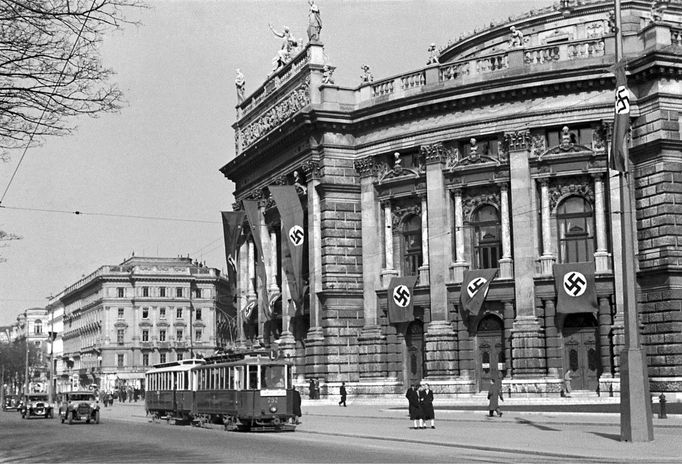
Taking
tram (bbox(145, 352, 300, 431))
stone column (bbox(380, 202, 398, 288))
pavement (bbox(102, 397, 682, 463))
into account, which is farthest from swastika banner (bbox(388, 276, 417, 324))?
tram (bbox(145, 352, 300, 431))

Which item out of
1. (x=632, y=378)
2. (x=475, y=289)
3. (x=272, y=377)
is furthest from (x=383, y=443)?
(x=475, y=289)

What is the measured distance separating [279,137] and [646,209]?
75.7ft

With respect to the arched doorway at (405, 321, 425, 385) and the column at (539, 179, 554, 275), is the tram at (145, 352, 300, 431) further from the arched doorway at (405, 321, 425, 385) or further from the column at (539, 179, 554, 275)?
the column at (539, 179, 554, 275)

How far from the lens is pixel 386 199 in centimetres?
5912

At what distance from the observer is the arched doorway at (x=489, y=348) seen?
54375mm

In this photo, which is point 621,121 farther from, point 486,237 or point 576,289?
point 486,237

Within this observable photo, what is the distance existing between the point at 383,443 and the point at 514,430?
5.86 m

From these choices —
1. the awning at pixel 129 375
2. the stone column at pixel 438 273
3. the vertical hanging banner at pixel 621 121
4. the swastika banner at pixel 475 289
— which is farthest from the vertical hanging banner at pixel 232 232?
the awning at pixel 129 375

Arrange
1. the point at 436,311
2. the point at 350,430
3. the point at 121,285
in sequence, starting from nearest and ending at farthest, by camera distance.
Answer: the point at 350,430 → the point at 436,311 → the point at 121,285

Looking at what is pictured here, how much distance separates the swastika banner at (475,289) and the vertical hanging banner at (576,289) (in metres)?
3.65

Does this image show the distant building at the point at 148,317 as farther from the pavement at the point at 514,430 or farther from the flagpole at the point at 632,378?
the flagpole at the point at 632,378

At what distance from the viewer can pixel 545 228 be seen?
53094 mm

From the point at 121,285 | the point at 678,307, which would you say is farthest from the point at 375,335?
the point at 121,285

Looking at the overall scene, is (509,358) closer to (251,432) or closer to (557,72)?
(557,72)
